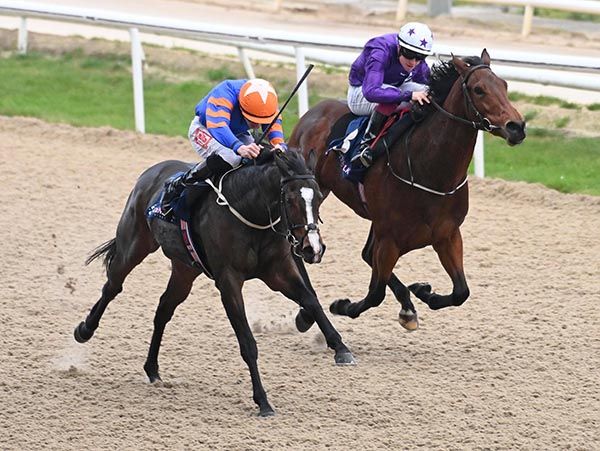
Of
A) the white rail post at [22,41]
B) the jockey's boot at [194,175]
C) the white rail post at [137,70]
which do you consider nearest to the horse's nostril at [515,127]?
the jockey's boot at [194,175]

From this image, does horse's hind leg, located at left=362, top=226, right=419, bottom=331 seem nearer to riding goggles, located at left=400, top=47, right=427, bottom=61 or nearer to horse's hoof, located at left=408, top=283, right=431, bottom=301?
horse's hoof, located at left=408, top=283, right=431, bottom=301

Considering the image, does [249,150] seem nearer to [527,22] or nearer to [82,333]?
[82,333]

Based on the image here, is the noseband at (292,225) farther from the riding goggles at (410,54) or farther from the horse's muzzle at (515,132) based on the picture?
the riding goggles at (410,54)

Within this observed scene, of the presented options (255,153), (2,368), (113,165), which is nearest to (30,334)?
(2,368)

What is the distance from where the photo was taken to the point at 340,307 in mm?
8180

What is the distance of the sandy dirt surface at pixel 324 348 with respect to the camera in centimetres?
664

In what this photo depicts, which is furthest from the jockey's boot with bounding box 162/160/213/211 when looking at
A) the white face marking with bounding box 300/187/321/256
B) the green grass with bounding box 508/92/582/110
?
the green grass with bounding box 508/92/582/110

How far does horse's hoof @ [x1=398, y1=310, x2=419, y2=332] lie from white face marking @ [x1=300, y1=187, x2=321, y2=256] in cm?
194

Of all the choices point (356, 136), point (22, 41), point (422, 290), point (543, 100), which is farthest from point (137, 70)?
point (422, 290)

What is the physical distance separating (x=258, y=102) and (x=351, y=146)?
150 centimetres

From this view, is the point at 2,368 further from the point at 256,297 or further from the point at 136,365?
the point at 256,297

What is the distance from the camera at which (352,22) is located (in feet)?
63.3

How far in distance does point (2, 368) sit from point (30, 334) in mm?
656

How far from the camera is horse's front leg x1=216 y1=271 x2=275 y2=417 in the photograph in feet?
22.3
